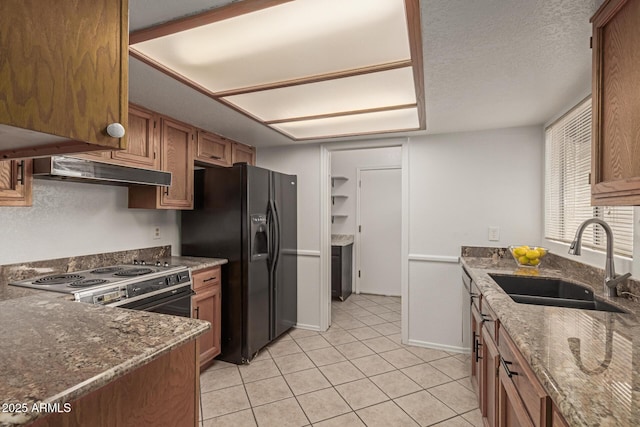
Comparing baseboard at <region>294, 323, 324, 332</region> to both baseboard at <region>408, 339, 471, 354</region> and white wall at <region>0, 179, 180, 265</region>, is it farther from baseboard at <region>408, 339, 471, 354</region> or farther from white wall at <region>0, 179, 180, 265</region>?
white wall at <region>0, 179, 180, 265</region>

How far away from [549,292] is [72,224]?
322 centimetres

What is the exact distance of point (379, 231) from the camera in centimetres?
498

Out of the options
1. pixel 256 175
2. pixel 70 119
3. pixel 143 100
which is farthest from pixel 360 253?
pixel 70 119

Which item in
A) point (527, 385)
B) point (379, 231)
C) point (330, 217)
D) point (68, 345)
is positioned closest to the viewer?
point (68, 345)

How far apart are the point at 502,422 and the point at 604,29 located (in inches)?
64.9

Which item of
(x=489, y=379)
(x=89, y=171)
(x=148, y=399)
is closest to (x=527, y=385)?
(x=489, y=379)

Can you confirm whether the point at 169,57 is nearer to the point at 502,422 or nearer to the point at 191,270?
the point at 191,270

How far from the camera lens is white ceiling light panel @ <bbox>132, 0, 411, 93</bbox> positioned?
1.30 metres

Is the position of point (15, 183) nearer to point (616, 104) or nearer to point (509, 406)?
Answer: point (509, 406)

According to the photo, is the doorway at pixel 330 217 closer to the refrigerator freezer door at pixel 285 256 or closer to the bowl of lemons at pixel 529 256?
the refrigerator freezer door at pixel 285 256

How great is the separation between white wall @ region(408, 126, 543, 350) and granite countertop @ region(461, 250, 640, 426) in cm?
140

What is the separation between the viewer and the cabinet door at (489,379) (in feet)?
4.94

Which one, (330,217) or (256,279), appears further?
(330,217)

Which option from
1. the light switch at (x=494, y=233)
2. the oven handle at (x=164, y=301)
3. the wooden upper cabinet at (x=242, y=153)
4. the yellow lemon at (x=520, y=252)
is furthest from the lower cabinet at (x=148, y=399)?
the light switch at (x=494, y=233)
